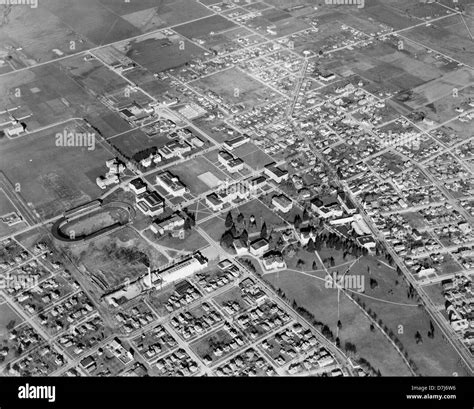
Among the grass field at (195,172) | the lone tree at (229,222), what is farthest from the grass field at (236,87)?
the lone tree at (229,222)

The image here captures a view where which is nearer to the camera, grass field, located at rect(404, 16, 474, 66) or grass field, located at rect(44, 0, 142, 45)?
grass field, located at rect(404, 16, 474, 66)

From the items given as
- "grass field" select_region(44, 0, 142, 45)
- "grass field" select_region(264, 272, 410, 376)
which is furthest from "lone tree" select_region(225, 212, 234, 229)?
"grass field" select_region(44, 0, 142, 45)

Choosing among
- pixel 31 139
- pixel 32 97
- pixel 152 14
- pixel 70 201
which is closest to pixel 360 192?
pixel 70 201

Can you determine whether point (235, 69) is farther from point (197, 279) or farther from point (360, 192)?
point (197, 279)

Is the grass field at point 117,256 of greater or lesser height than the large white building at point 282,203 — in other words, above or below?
below

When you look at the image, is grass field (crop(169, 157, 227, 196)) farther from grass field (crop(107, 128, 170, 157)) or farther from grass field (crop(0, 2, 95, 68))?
grass field (crop(0, 2, 95, 68))

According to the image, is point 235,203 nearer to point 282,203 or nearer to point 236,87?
point 282,203

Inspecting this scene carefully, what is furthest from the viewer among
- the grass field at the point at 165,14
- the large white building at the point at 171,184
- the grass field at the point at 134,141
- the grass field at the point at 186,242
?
the grass field at the point at 165,14

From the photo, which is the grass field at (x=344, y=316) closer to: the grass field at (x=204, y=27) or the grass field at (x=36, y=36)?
the grass field at (x=204, y=27)
